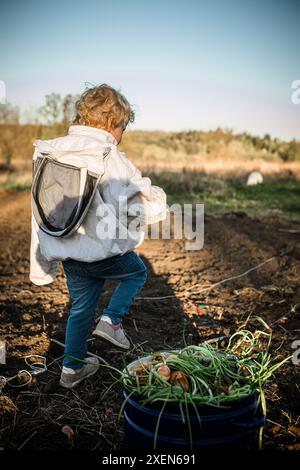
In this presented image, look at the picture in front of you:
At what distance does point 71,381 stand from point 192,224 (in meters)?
5.52

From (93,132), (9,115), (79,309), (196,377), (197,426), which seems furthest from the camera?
(9,115)

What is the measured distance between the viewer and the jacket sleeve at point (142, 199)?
2.35m

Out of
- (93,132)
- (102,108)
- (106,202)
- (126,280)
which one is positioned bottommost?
(126,280)

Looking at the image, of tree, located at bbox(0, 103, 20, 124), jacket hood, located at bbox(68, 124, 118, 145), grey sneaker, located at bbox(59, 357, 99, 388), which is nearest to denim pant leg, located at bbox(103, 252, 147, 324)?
grey sneaker, located at bbox(59, 357, 99, 388)

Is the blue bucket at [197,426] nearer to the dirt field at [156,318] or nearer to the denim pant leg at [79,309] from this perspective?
the dirt field at [156,318]

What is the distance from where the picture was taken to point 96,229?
2318 mm

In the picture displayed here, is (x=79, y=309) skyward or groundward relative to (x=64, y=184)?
groundward

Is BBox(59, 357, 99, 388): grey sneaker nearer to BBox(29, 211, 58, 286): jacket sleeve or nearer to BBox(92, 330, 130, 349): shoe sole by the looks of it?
BBox(92, 330, 130, 349): shoe sole

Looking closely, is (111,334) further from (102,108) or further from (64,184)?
(102,108)

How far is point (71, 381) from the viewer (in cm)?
255

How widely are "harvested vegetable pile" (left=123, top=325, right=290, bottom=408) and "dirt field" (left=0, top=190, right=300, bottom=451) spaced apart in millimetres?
267

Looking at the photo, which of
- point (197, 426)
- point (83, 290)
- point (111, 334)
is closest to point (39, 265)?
point (83, 290)

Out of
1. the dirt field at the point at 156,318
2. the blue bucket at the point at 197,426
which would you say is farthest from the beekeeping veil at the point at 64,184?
the blue bucket at the point at 197,426

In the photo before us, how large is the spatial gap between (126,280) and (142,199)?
1.92 feet
